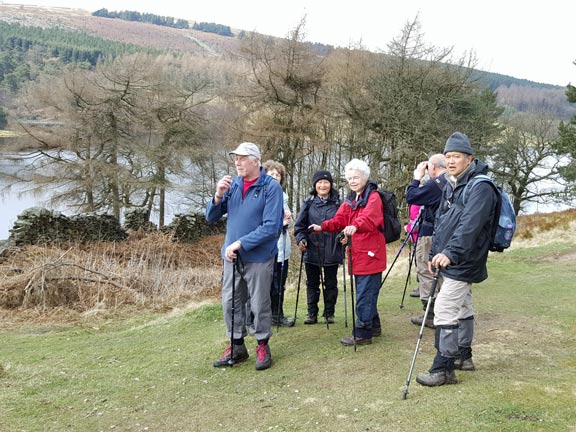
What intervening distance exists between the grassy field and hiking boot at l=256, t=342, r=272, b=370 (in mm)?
70

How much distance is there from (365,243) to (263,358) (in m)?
1.51

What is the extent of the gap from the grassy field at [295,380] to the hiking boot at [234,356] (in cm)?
8

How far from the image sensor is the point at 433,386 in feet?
12.9

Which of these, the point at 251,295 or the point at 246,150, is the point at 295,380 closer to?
the point at 251,295

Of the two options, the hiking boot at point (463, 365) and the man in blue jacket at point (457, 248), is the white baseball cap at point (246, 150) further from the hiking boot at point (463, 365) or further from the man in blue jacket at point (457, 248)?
the hiking boot at point (463, 365)

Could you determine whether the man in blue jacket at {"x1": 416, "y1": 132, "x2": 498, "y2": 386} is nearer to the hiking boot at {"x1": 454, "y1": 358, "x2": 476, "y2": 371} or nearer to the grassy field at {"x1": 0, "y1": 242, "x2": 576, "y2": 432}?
the hiking boot at {"x1": 454, "y1": 358, "x2": 476, "y2": 371}

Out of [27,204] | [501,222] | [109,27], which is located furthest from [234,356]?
[109,27]

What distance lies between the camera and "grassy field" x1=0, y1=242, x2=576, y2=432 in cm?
353

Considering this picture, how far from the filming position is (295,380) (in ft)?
14.5

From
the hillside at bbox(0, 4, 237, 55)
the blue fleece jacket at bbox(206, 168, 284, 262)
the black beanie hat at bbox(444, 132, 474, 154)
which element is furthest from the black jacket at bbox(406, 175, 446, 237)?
the hillside at bbox(0, 4, 237, 55)

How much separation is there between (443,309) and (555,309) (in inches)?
149

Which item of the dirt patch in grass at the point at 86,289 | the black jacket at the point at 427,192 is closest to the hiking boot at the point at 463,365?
the black jacket at the point at 427,192

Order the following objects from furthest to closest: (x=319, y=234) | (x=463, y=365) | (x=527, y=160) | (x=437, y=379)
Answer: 1. (x=527, y=160)
2. (x=319, y=234)
3. (x=463, y=365)
4. (x=437, y=379)

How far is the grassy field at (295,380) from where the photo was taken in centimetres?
353
